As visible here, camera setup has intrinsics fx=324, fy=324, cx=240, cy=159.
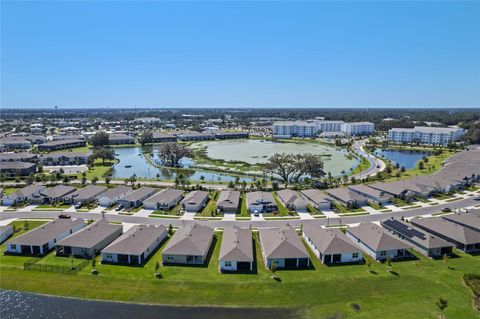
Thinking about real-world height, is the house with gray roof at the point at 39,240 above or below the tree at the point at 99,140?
below

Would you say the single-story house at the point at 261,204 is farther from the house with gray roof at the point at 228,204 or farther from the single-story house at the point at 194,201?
the single-story house at the point at 194,201

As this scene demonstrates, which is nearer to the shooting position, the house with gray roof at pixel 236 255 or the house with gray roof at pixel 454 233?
the house with gray roof at pixel 236 255

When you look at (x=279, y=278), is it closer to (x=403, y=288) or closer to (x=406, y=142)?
(x=403, y=288)

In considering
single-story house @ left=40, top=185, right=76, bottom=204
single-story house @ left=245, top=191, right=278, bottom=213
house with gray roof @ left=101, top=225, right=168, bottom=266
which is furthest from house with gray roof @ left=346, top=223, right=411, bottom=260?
single-story house @ left=40, top=185, right=76, bottom=204

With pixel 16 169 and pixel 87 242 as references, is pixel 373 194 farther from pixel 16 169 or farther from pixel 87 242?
pixel 16 169

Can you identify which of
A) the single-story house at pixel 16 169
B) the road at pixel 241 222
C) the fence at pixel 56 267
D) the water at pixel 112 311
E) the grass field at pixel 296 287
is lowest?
the water at pixel 112 311

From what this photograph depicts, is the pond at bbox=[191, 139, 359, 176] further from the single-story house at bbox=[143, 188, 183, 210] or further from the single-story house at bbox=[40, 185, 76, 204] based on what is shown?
the single-story house at bbox=[40, 185, 76, 204]

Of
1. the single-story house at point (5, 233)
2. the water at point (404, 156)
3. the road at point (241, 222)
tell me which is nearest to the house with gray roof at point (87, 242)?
the road at point (241, 222)
